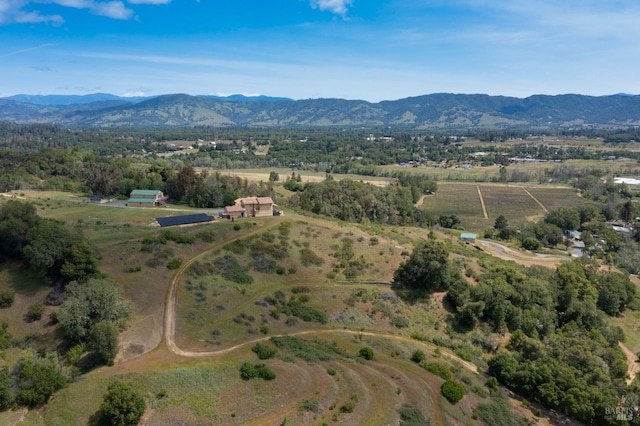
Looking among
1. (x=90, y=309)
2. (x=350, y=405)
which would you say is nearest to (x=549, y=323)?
(x=350, y=405)

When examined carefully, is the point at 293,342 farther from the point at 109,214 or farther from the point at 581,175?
the point at 581,175

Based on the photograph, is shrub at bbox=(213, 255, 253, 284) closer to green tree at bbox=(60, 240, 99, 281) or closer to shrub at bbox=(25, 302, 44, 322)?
green tree at bbox=(60, 240, 99, 281)

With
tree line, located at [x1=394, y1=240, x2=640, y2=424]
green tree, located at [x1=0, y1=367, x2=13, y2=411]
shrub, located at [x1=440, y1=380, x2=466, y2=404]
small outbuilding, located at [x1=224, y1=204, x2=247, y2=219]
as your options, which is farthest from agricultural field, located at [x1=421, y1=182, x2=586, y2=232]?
green tree, located at [x1=0, y1=367, x2=13, y2=411]

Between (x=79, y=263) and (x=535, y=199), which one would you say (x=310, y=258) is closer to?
(x=79, y=263)

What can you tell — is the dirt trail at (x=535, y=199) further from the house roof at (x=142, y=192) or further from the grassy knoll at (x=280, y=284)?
the house roof at (x=142, y=192)

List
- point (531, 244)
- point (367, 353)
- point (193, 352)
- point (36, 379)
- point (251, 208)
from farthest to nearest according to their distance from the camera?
point (531, 244)
point (251, 208)
point (367, 353)
point (193, 352)
point (36, 379)

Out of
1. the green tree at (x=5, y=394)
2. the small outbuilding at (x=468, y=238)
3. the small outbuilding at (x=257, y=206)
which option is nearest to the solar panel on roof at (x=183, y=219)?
the small outbuilding at (x=257, y=206)

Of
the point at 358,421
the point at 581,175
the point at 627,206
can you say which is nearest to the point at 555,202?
the point at 627,206
